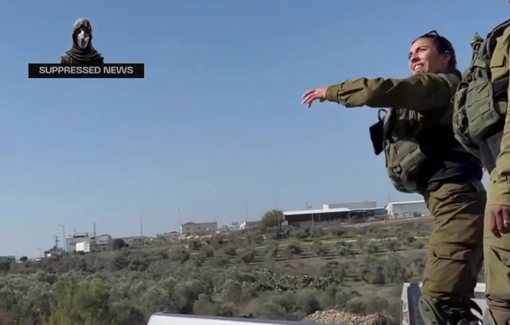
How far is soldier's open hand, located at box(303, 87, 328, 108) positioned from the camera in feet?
9.12

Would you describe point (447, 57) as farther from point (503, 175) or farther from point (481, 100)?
point (503, 175)

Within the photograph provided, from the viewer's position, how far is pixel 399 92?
266cm

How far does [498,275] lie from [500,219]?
0.66 feet

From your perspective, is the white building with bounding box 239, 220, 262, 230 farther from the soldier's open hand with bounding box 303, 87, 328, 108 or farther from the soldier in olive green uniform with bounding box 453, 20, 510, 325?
the soldier in olive green uniform with bounding box 453, 20, 510, 325

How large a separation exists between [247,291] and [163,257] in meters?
10.7

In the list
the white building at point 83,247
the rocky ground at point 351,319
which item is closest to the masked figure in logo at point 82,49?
the rocky ground at point 351,319

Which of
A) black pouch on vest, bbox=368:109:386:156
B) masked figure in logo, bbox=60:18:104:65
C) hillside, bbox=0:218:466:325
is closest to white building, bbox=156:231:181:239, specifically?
hillside, bbox=0:218:466:325

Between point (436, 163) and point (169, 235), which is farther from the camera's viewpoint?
point (169, 235)

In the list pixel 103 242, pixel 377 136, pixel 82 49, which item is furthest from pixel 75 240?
pixel 377 136

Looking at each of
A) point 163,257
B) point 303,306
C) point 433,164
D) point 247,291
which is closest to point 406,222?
point 163,257

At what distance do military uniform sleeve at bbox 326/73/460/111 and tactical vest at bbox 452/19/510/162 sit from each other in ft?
0.99

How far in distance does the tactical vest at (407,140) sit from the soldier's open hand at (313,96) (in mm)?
442

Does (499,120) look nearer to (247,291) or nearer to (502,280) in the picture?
(502,280)

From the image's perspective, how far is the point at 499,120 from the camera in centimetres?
216
